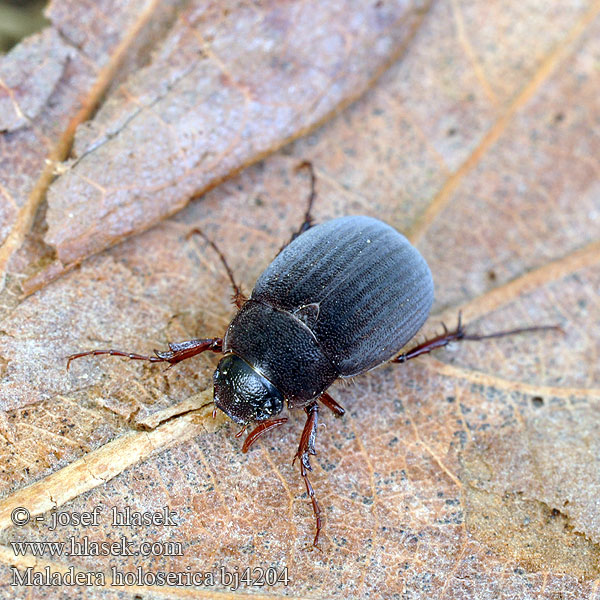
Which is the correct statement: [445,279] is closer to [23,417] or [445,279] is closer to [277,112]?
[277,112]

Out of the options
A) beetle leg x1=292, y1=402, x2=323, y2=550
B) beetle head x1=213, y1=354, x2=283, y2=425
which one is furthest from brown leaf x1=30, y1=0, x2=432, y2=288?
beetle leg x1=292, y1=402, x2=323, y2=550

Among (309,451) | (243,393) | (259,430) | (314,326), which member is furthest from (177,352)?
(309,451)

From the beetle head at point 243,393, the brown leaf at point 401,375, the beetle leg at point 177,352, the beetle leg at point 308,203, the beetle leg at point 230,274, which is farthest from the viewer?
the beetle leg at point 308,203

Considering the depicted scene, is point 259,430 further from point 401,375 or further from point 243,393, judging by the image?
point 401,375

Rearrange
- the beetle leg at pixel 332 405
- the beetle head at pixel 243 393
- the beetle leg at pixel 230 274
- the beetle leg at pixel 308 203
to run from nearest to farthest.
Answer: the beetle head at pixel 243 393, the beetle leg at pixel 332 405, the beetle leg at pixel 230 274, the beetle leg at pixel 308 203

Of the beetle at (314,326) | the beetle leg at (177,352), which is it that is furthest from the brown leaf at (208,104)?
the beetle at (314,326)

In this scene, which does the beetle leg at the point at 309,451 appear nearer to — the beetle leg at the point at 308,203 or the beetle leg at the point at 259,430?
the beetle leg at the point at 259,430

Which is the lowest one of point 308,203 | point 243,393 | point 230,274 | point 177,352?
point 243,393

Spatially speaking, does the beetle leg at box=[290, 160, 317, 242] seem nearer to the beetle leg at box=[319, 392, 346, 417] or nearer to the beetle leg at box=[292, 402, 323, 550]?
the beetle leg at box=[319, 392, 346, 417]
